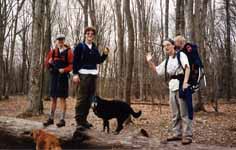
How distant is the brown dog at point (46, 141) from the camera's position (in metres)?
7.15

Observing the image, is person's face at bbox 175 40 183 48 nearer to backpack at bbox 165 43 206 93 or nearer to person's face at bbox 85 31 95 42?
backpack at bbox 165 43 206 93

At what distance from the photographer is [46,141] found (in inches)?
283

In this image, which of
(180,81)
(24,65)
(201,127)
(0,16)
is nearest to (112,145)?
(180,81)

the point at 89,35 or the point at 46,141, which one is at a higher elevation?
the point at 89,35

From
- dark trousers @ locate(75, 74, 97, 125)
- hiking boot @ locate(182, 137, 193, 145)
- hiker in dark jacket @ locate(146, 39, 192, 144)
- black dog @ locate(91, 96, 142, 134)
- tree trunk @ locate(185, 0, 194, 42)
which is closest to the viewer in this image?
hiking boot @ locate(182, 137, 193, 145)

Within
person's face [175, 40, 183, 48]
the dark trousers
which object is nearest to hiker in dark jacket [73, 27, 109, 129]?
the dark trousers

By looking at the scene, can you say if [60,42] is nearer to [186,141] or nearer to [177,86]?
[177,86]

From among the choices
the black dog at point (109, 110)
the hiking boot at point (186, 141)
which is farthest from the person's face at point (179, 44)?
the black dog at point (109, 110)

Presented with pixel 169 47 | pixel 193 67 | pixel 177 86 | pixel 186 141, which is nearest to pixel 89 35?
pixel 169 47

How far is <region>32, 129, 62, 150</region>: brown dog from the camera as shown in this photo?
Answer: 715 cm

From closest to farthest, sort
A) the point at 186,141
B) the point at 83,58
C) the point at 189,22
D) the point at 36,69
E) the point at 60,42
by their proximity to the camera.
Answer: the point at 186,141, the point at 83,58, the point at 60,42, the point at 36,69, the point at 189,22

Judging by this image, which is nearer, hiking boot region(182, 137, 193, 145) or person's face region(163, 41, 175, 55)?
hiking boot region(182, 137, 193, 145)

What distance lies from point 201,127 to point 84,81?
5649 millimetres

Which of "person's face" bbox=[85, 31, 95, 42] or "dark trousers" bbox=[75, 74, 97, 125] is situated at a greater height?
"person's face" bbox=[85, 31, 95, 42]
